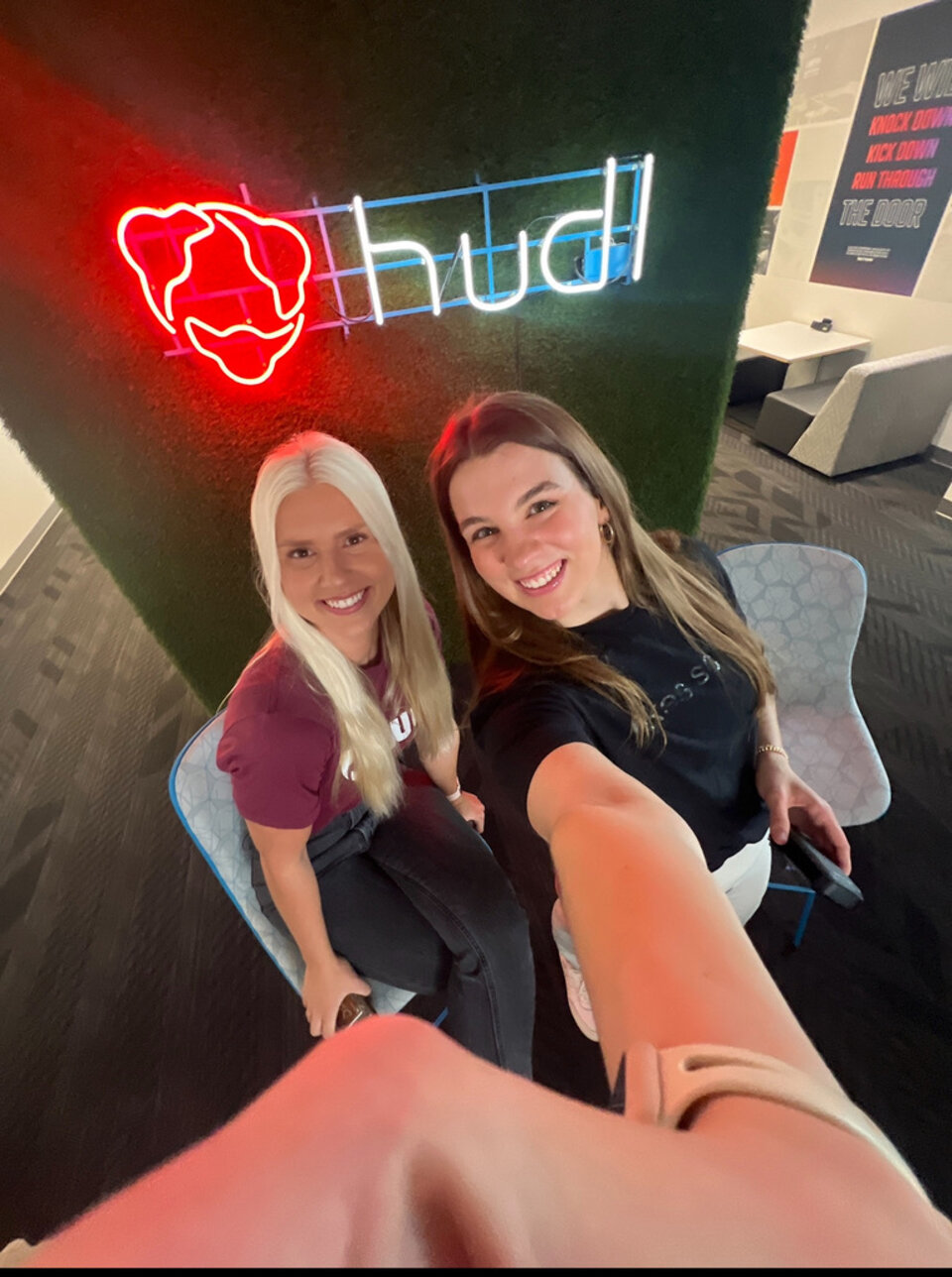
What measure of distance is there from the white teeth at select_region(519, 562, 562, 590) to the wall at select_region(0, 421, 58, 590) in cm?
473

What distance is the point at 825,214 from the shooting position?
4859 millimetres

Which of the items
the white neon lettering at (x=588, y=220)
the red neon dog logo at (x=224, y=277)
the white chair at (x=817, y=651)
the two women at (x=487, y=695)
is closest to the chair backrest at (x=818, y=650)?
the white chair at (x=817, y=651)

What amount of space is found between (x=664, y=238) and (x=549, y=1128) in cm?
242

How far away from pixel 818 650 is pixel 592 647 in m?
0.88

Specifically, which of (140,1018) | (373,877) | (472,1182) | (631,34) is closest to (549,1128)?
(472,1182)

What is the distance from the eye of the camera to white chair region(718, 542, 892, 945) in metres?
1.52

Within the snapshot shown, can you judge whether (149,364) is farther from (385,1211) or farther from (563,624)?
(385,1211)

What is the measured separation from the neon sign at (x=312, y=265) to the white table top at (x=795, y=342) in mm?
3168

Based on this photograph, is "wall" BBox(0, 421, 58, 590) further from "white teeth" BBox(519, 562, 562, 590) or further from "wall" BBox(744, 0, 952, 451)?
"wall" BBox(744, 0, 952, 451)

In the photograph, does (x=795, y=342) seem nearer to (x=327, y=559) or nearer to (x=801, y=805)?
(x=801, y=805)

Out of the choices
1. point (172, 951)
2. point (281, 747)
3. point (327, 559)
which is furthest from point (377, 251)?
point (172, 951)

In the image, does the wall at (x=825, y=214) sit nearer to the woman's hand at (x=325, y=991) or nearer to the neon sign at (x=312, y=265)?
the neon sign at (x=312, y=265)

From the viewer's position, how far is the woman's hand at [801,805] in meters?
1.20

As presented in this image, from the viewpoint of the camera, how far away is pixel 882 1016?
164 cm
